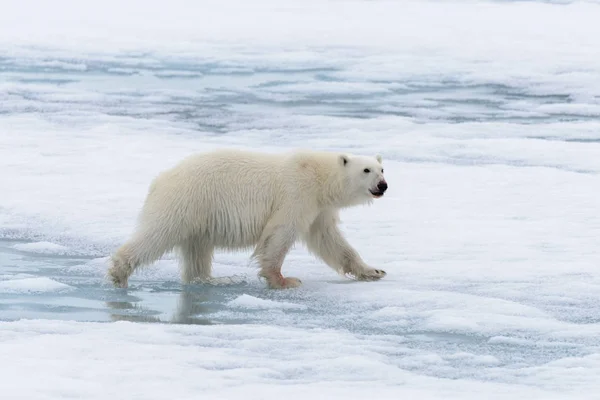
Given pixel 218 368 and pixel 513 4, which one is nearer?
pixel 218 368

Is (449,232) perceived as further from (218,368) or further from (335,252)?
(218,368)

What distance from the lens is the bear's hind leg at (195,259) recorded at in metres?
5.17

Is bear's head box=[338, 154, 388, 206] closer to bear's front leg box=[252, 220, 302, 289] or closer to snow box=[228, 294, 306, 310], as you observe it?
bear's front leg box=[252, 220, 302, 289]

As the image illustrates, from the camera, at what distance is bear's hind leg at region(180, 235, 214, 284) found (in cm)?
517

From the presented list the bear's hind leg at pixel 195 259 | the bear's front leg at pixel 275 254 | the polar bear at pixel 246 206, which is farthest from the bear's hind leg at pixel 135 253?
the bear's front leg at pixel 275 254

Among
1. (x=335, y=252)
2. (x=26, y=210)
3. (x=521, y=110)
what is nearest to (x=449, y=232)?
(x=335, y=252)

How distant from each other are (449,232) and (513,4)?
17142mm

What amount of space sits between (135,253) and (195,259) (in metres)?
0.31

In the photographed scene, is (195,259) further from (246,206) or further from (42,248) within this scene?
(42,248)

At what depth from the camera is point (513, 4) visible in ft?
73.8

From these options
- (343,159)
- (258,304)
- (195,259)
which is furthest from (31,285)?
(343,159)

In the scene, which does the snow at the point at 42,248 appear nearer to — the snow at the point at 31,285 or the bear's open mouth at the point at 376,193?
the snow at the point at 31,285

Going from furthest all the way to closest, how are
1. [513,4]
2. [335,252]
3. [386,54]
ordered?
1. [513,4]
2. [386,54]
3. [335,252]

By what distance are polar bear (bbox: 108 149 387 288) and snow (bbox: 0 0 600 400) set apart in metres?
0.16
